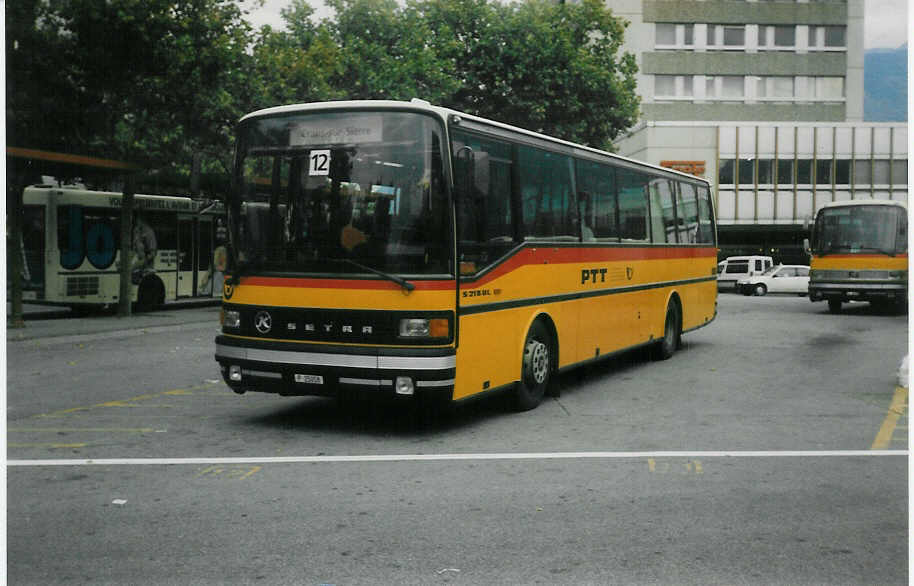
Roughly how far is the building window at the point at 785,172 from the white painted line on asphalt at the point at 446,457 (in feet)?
162

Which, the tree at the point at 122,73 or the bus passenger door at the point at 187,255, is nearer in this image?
the tree at the point at 122,73

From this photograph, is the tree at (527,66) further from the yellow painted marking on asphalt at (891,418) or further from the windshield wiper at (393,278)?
the windshield wiper at (393,278)

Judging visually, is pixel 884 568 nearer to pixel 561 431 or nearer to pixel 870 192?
pixel 561 431

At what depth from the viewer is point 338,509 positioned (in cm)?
605

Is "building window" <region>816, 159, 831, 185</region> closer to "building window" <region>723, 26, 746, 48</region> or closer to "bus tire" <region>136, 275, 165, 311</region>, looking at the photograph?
"building window" <region>723, 26, 746, 48</region>

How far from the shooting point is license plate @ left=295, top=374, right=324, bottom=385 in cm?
848

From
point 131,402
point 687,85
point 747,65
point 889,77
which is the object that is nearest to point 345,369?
point 131,402

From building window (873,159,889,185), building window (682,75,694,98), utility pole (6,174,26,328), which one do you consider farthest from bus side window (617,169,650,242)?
building window (682,75,694,98)

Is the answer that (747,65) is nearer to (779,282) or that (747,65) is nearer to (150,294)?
(779,282)

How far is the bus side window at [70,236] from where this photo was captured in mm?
22453

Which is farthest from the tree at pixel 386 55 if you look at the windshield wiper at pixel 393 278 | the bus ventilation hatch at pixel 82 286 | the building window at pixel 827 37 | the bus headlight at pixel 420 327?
the building window at pixel 827 37

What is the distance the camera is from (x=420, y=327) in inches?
327

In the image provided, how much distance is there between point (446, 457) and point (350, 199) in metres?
2.29

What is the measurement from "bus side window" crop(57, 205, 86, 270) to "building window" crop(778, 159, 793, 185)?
4090cm
